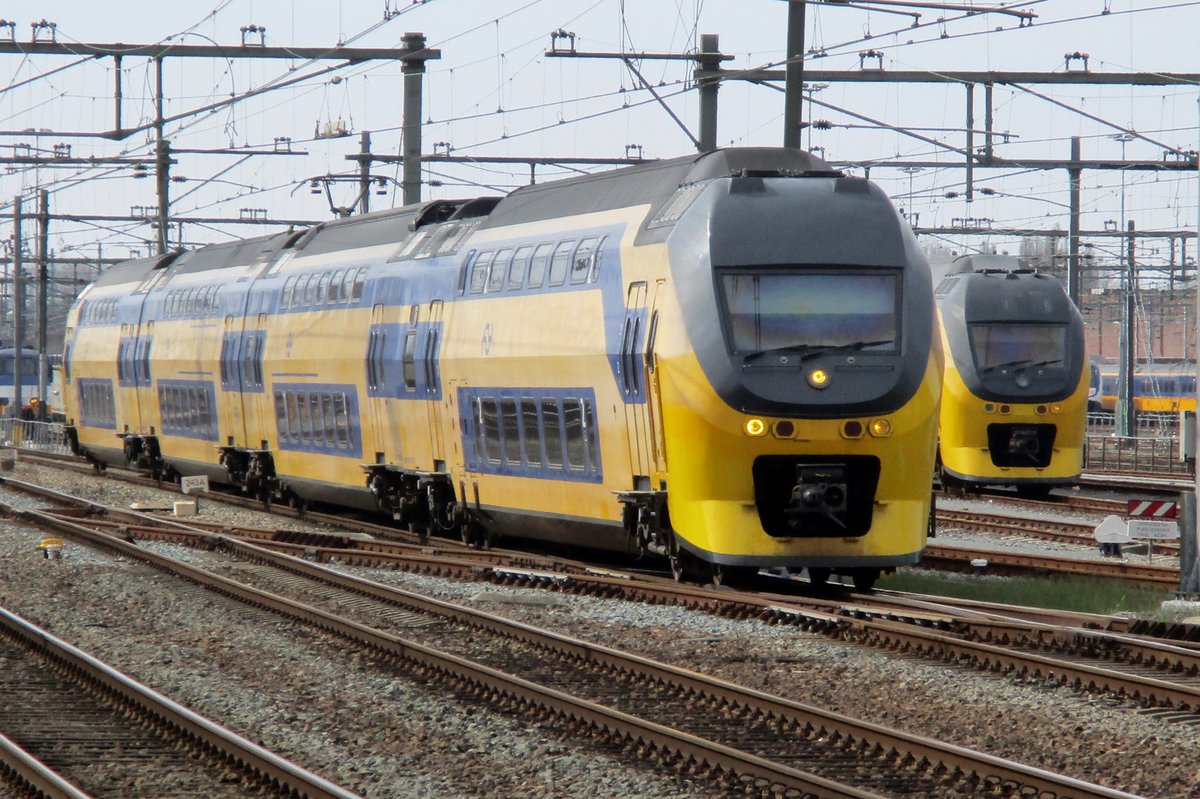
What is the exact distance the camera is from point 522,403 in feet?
56.0

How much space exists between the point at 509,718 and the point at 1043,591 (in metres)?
8.02

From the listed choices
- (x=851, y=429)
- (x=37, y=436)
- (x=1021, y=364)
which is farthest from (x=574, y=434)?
(x=37, y=436)

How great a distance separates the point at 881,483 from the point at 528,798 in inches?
260

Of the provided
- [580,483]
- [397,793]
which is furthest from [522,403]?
[397,793]

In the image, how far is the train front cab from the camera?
13469 millimetres

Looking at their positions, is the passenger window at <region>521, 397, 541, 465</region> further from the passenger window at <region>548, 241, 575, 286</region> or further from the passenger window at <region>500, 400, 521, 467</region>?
the passenger window at <region>548, 241, 575, 286</region>

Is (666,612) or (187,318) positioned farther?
(187,318)

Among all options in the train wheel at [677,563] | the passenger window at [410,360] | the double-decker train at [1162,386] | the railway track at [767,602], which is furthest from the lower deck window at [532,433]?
the double-decker train at [1162,386]

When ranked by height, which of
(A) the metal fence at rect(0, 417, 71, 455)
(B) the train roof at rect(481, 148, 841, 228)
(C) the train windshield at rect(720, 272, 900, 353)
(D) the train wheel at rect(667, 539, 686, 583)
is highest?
(B) the train roof at rect(481, 148, 841, 228)

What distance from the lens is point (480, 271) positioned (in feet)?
59.5

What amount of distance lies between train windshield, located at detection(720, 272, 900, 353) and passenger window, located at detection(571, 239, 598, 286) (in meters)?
2.36

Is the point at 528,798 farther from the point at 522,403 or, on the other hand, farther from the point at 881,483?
the point at 522,403

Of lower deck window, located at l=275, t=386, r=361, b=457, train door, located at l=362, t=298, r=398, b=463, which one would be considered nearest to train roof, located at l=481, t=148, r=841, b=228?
train door, located at l=362, t=298, r=398, b=463

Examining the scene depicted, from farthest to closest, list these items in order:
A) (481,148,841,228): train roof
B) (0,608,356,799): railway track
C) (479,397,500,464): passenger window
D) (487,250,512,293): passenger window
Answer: (479,397,500,464): passenger window → (487,250,512,293): passenger window → (481,148,841,228): train roof → (0,608,356,799): railway track
